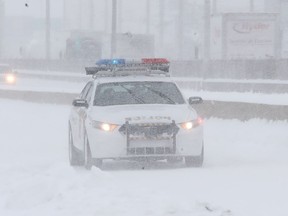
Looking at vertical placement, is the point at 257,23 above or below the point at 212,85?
above

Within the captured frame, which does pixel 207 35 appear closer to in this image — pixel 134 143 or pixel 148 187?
pixel 134 143

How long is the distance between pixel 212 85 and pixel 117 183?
32275mm

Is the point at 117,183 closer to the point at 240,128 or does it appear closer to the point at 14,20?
the point at 240,128

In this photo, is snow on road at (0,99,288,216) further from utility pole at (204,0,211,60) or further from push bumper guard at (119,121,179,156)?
utility pole at (204,0,211,60)

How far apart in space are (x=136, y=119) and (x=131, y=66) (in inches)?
69.5

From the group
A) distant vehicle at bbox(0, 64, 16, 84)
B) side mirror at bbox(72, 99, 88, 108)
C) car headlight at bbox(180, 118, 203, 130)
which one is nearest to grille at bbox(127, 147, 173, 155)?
car headlight at bbox(180, 118, 203, 130)

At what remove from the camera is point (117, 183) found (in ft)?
30.5

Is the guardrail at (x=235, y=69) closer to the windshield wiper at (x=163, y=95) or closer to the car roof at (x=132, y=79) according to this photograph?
the car roof at (x=132, y=79)

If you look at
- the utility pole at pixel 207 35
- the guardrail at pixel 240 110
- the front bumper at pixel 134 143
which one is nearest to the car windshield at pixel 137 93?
the front bumper at pixel 134 143

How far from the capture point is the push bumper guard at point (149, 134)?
1185 centimetres

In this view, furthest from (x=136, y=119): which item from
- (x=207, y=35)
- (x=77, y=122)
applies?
(x=207, y=35)

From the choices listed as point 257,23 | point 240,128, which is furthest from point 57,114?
point 257,23

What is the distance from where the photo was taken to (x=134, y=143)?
11914mm

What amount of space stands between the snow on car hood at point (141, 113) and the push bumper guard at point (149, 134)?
72 mm
